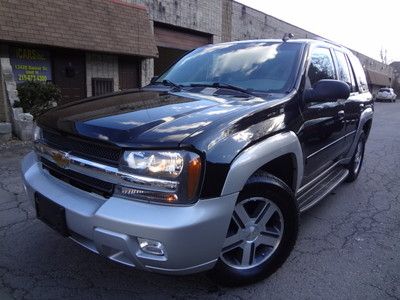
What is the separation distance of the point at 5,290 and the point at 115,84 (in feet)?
33.5

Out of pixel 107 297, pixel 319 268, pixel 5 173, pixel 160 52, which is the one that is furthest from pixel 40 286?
pixel 160 52

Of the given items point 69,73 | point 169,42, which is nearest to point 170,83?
point 69,73

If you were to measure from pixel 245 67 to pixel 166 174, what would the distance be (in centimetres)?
184

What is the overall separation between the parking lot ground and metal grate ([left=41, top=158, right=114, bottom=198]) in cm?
77

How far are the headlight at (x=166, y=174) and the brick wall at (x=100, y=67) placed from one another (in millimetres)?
9905

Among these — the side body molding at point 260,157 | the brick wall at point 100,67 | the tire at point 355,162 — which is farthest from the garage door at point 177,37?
the side body molding at point 260,157

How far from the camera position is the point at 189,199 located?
7.32 feet

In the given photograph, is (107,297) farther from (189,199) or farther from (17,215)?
(17,215)

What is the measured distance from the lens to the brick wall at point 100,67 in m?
11.4

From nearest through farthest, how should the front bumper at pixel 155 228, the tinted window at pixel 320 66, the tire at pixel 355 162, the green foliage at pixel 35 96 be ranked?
1. the front bumper at pixel 155 228
2. the tinted window at pixel 320 66
3. the tire at pixel 355 162
4. the green foliage at pixel 35 96

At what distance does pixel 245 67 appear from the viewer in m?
3.69

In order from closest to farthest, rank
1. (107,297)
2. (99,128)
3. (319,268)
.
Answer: (99,128) → (107,297) → (319,268)

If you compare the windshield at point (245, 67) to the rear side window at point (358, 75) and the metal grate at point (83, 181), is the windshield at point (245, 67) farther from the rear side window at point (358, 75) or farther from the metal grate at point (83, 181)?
the rear side window at point (358, 75)

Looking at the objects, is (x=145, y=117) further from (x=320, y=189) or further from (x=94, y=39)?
(x=94, y=39)
